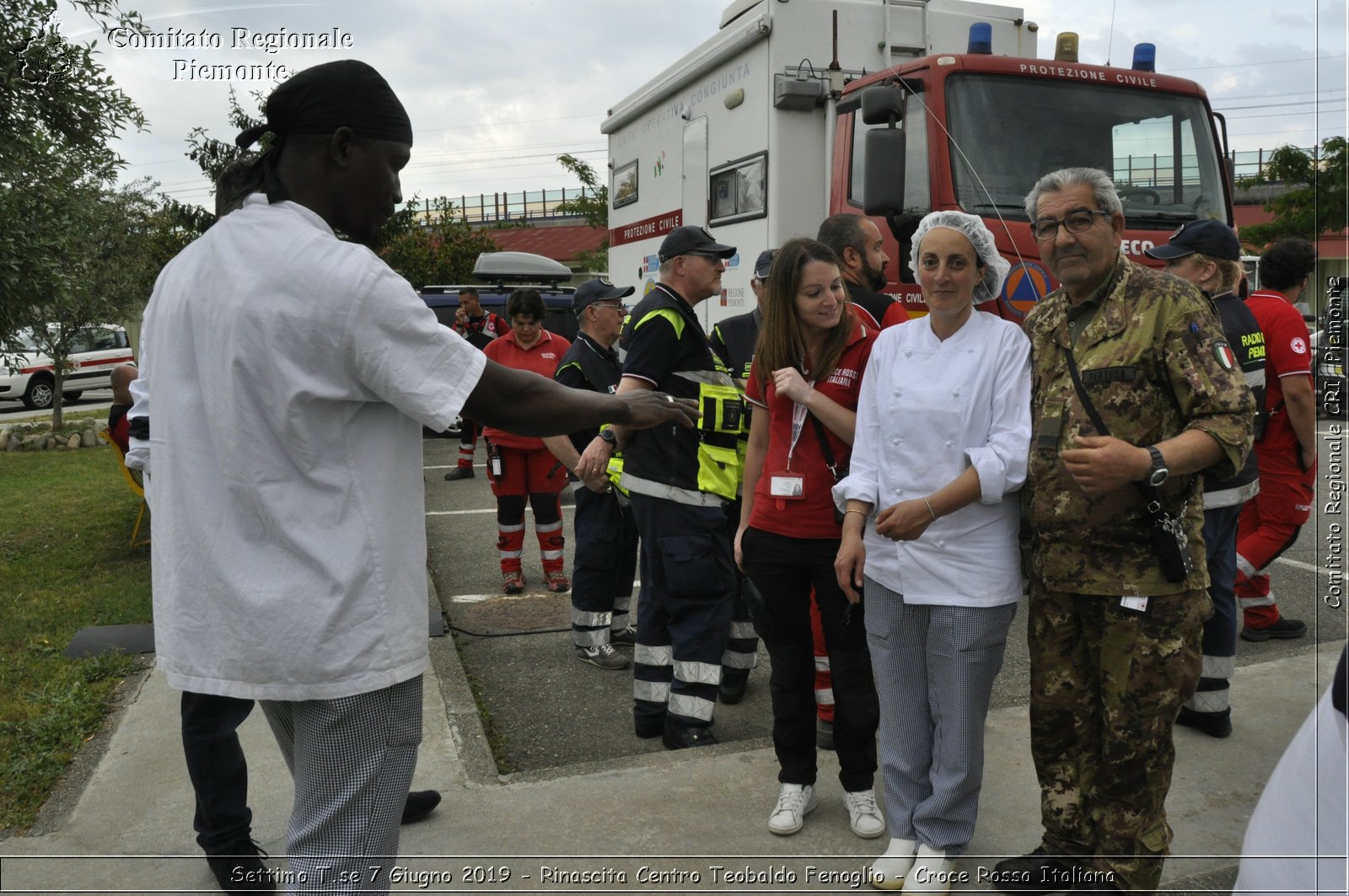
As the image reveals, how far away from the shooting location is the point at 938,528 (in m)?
3.04

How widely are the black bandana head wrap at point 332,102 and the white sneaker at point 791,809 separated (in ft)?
8.09

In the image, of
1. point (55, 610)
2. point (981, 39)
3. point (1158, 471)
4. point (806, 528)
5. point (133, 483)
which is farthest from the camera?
point (133, 483)

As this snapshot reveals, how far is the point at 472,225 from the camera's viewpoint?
31781mm

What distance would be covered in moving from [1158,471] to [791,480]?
1146 millimetres

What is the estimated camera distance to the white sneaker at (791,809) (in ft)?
11.4

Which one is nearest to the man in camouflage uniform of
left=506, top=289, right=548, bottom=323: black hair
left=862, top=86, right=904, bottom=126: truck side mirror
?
left=862, top=86, right=904, bottom=126: truck side mirror

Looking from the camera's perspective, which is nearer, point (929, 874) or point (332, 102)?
point (332, 102)

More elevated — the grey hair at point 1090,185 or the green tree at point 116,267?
the green tree at point 116,267

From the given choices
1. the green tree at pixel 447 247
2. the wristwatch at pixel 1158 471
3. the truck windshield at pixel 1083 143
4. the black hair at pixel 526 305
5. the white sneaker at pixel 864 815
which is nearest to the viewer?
the wristwatch at pixel 1158 471

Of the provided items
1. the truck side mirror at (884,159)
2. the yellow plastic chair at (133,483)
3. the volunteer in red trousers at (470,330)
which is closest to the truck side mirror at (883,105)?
the truck side mirror at (884,159)

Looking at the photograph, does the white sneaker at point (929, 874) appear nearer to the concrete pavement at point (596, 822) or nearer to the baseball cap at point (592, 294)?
the concrete pavement at point (596, 822)

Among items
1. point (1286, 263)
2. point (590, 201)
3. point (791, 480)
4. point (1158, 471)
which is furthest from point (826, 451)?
point (590, 201)

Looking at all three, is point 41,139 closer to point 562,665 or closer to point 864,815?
point 562,665

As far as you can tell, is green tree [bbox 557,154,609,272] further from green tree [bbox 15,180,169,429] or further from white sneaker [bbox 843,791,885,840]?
white sneaker [bbox 843,791,885,840]
